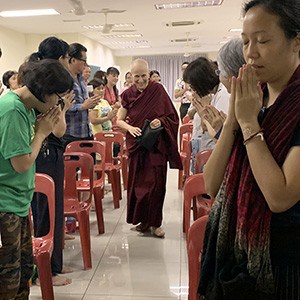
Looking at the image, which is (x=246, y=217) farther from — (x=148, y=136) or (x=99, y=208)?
(x=99, y=208)

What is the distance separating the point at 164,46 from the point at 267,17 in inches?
482

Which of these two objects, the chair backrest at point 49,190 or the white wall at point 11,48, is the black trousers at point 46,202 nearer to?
the chair backrest at point 49,190

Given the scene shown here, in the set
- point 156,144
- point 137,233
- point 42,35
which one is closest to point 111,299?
point 137,233

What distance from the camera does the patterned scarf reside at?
808 millimetres

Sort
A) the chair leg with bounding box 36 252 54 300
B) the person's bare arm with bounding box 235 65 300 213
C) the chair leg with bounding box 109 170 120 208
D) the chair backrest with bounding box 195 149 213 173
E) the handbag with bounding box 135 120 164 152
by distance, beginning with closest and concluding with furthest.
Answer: the person's bare arm with bounding box 235 65 300 213, the chair leg with bounding box 36 252 54 300, the chair backrest with bounding box 195 149 213 173, the handbag with bounding box 135 120 164 152, the chair leg with bounding box 109 170 120 208

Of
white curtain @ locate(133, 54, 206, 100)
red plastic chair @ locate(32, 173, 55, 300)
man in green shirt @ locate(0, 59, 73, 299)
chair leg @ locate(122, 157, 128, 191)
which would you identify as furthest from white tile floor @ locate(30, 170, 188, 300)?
white curtain @ locate(133, 54, 206, 100)

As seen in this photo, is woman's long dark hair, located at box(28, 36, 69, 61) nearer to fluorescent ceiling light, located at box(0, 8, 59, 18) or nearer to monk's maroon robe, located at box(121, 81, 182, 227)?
monk's maroon robe, located at box(121, 81, 182, 227)

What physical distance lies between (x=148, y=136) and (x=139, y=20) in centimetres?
516

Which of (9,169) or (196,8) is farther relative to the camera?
(196,8)

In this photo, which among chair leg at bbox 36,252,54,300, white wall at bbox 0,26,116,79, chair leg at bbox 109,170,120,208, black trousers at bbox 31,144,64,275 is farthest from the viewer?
white wall at bbox 0,26,116,79

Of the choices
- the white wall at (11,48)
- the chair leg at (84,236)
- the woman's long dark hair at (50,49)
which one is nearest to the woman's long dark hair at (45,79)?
the woman's long dark hair at (50,49)

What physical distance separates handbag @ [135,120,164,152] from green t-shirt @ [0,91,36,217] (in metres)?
1.35

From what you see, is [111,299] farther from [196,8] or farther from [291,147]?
[196,8]

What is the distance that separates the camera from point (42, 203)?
2.06m
